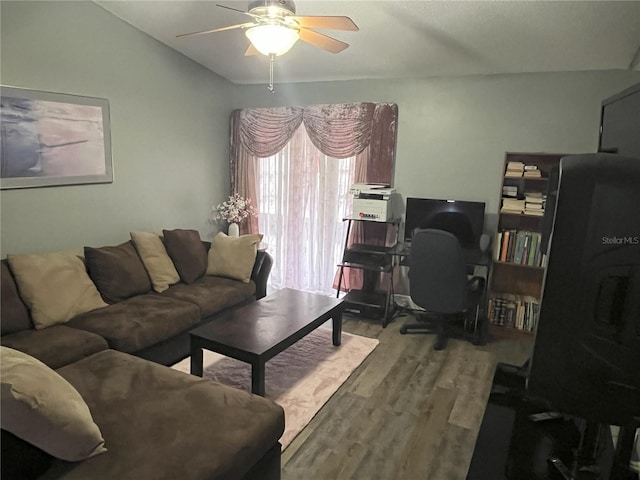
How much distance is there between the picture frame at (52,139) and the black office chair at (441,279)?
2756 mm

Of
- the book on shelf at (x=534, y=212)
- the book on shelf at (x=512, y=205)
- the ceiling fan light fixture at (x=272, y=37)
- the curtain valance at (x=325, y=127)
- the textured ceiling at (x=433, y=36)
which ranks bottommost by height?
the book on shelf at (x=534, y=212)

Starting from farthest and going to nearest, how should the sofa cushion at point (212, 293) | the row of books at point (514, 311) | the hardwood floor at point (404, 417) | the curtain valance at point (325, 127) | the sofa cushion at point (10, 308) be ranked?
the curtain valance at point (325, 127)
the row of books at point (514, 311)
the sofa cushion at point (212, 293)
the sofa cushion at point (10, 308)
the hardwood floor at point (404, 417)

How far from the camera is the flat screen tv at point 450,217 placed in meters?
3.83

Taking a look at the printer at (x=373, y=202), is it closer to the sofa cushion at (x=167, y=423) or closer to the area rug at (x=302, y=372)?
the area rug at (x=302, y=372)

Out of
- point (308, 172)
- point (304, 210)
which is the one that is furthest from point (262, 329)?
point (308, 172)

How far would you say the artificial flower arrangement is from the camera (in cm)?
494

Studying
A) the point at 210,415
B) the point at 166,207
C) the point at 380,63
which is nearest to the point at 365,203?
the point at 380,63

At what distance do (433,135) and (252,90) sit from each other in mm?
2191

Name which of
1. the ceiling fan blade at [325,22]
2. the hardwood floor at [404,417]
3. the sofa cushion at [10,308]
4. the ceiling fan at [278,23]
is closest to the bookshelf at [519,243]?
the hardwood floor at [404,417]

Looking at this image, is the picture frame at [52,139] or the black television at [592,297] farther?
the picture frame at [52,139]

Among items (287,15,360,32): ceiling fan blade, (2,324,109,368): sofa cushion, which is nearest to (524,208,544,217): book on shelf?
(287,15,360,32): ceiling fan blade

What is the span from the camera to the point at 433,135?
4.10 metres

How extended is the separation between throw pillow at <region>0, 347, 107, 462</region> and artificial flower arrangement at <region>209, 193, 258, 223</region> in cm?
339

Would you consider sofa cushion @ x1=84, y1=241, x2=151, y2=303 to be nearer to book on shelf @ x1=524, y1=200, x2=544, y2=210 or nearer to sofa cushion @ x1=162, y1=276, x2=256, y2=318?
sofa cushion @ x1=162, y1=276, x2=256, y2=318
